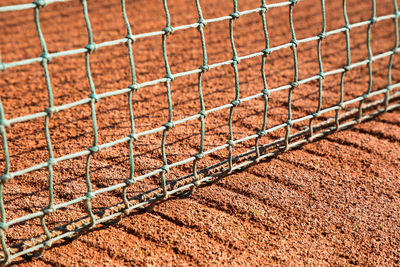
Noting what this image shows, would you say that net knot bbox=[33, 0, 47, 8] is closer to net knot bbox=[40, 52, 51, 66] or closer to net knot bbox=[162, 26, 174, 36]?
net knot bbox=[40, 52, 51, 66]

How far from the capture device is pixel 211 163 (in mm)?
2393

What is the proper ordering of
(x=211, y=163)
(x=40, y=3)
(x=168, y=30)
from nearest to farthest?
(x=40, y=3) < (x=168, y=30) < (x=211, y=163)

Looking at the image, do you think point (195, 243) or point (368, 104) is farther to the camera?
point (368, 104)

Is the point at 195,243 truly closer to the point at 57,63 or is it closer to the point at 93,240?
the point at 93,240

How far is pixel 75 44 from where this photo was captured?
388 centimetres

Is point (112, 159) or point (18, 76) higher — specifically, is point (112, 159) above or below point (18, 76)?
below

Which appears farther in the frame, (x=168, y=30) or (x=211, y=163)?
(x=211, y=163)

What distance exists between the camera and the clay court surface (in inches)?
74.4

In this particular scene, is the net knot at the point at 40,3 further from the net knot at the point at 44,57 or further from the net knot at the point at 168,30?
the net knot at the point at 168,30

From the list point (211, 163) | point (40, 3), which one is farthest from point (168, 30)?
point (211, 163)

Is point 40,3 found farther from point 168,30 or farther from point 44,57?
point 168,30

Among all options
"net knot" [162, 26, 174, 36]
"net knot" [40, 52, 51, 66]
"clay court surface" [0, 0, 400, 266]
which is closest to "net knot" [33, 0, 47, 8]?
"net knot" [40, 52, 51, 66]

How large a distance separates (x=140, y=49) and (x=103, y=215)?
206cm

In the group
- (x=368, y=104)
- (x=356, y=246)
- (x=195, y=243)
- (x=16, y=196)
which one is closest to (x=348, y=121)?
(x=368, y=104)
